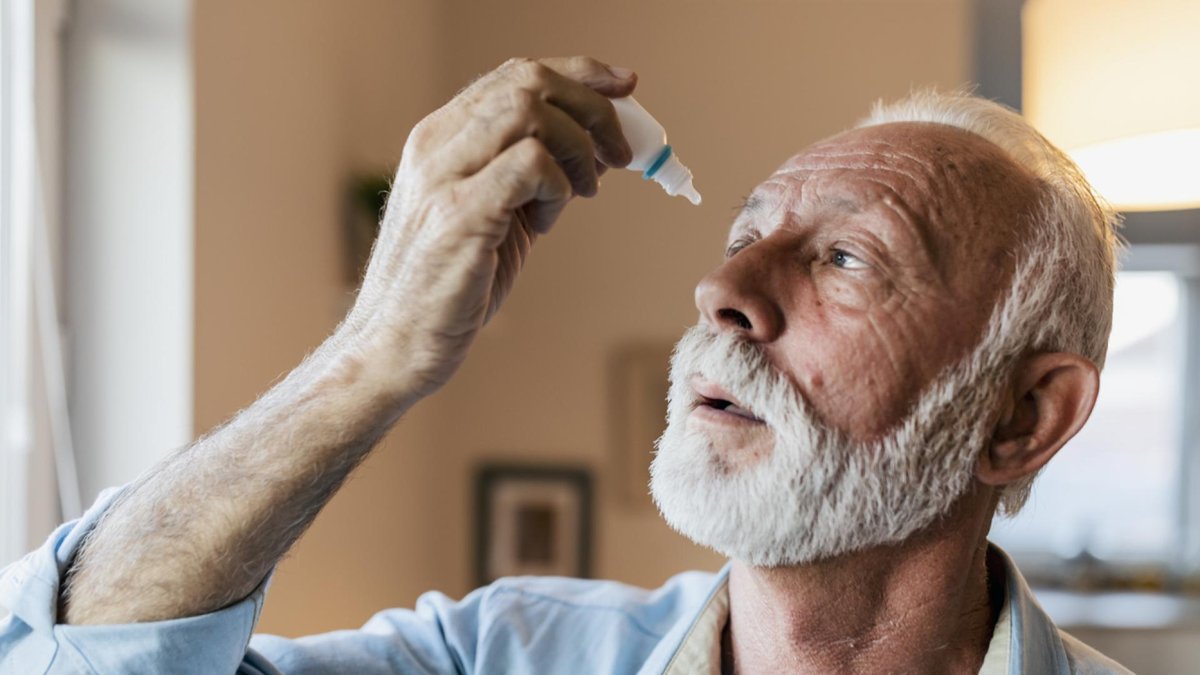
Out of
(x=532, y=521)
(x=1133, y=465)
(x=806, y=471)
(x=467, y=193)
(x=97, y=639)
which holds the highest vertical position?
(x=467, y=193)

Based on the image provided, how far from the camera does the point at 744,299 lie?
1185mm

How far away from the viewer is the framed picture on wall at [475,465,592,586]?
3.45 meters

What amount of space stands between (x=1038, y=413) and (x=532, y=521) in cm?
233

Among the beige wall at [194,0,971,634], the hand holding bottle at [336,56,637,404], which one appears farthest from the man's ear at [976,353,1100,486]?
the beige wall at [194,0,971,634]

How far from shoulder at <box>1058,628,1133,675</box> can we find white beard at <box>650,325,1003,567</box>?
0.76 ft

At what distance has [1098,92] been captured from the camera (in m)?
1.71

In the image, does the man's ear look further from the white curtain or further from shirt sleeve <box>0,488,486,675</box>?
the white curtain

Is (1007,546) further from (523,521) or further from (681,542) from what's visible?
(523,521)

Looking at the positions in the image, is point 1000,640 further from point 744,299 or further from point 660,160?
point 660,160

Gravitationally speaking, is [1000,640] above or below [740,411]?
below

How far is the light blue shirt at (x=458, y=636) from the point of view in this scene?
3.33ft

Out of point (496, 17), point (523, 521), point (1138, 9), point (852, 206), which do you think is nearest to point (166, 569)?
point (852, 206)

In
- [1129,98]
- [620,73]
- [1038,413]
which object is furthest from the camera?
[1129,98]

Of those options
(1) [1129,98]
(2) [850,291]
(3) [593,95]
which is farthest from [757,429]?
(1) [1129,98]
